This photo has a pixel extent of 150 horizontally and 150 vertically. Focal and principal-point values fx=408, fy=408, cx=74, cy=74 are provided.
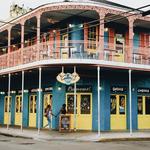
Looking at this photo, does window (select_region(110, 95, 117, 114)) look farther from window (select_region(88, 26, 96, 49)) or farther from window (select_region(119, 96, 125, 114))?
window (select_region(88, 26, 96, 49))

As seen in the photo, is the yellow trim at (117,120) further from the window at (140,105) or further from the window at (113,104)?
the window at (140,105)

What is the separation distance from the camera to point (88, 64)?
23047 millimetres

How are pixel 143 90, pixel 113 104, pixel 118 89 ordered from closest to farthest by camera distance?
pixel 113 104 < pixel 118 89 < pixel 143 90

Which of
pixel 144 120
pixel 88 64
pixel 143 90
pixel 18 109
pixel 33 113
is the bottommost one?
pixel 144 120

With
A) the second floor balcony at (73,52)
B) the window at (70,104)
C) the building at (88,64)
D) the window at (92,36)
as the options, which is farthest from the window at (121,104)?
the window at (92,36)

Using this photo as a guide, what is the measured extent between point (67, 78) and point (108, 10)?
15.3ft

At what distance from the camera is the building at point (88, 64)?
2389cm

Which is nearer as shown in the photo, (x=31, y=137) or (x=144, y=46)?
(x=31, y=137)

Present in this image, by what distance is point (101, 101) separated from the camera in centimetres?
2588

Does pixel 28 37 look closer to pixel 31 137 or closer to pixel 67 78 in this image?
pixel 67 78

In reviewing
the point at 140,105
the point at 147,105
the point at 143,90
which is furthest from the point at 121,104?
the point at 147,105

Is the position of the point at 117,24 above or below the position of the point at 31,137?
above

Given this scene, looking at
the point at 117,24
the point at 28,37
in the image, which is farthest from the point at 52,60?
the point at 28,37

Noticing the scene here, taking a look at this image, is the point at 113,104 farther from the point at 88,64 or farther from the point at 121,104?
the point at 88,64
